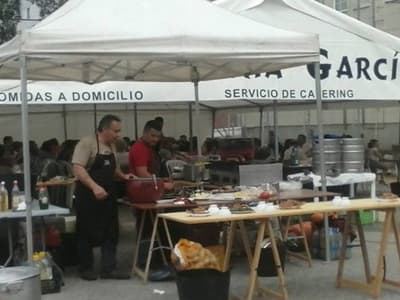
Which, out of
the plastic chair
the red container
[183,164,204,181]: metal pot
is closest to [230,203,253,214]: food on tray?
the red container

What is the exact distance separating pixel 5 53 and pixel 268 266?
314 centimetres

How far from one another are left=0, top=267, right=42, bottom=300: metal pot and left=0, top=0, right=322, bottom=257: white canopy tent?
830 mm

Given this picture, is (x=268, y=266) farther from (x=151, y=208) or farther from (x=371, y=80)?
(x=371, y=80)

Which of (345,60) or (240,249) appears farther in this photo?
(345,60)

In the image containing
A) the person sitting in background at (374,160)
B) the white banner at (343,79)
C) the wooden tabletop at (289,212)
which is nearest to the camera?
the wooden tabletop at (289,212)

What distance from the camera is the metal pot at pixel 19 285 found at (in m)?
4.99

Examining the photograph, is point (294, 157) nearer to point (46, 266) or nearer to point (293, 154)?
point (293, 154)

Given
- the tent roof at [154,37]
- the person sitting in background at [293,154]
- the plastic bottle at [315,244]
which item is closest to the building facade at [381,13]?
the person sitting in background at [293,154]

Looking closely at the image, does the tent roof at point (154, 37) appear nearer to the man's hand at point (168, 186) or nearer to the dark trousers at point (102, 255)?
the man's hand at point (168, 186)

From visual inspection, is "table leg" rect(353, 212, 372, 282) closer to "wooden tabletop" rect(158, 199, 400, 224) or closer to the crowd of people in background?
"wooden tabletop" rect(158, 199, 400, 224)

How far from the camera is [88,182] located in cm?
680

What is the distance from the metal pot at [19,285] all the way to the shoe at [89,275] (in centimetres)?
189

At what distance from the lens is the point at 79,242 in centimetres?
723

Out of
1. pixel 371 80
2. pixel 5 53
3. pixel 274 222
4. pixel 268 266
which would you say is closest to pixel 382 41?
pixel 371 80
